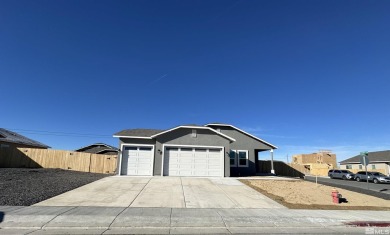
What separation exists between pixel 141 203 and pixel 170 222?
316cm

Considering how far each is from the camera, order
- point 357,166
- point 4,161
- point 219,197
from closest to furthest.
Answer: point 219,197 → point 4,161 → point 357,166

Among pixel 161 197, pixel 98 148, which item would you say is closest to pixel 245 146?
pixel 161 197

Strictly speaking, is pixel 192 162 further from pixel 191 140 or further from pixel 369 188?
pixel 369 188

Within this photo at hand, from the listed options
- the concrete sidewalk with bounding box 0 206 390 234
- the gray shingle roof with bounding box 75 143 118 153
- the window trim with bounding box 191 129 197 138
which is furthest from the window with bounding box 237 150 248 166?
the gray shingle roof with bounding box 75 143 118 153

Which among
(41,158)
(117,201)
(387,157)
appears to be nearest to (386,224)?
(117,201)

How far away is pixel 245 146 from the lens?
2758 centimetres

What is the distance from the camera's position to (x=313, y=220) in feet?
30.7

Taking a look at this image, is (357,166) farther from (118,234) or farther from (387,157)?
A: (118,234)

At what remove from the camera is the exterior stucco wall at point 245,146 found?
2616 cm

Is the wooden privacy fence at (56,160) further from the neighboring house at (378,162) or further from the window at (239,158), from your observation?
the neighboring house at (378,162)

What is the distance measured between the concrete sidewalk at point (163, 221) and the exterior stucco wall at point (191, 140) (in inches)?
459

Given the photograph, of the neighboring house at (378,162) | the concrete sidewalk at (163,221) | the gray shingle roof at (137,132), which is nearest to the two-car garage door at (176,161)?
the gray shingle roof at (137,132)

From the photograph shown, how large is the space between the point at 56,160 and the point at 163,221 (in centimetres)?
2275

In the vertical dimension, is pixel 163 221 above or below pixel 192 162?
below
